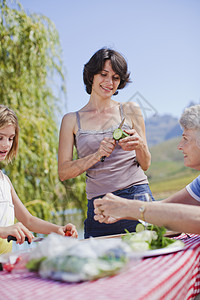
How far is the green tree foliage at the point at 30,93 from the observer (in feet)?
13.7

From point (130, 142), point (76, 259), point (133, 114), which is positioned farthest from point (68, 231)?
point (133, 114)

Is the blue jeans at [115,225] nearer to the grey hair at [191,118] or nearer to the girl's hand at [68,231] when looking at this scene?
the girl's hand at [68,231]

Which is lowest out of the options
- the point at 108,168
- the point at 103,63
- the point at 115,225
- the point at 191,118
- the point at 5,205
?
the point at 115,225

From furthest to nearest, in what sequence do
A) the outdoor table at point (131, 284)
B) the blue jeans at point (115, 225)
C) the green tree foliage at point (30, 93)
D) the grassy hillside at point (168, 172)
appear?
the grassy hillside at point (168, 172) → the green tree foliage at point (30, 93) → the blue jeans at point (115, 225) → the outdoor table at point (131, 284)

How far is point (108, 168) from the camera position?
1845 mm

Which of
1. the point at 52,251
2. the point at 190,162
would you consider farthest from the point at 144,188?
the point at 52,251

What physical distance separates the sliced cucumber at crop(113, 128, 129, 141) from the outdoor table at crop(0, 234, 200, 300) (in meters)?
0.78

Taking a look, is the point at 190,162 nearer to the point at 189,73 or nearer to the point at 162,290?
the point at 162,290

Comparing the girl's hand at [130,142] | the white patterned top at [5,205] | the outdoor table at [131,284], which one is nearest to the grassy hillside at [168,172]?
the girl's hand at [130,142]

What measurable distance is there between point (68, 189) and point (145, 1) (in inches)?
1124

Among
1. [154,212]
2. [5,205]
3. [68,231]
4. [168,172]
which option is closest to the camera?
[154,212]

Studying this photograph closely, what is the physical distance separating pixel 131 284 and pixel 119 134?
1043 millimetres

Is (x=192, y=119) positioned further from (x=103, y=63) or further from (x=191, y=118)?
(x=103, y=63)

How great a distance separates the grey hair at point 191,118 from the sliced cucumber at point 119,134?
30 centimetres
